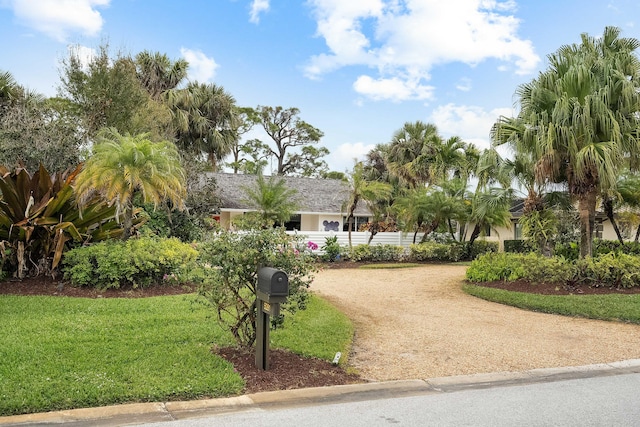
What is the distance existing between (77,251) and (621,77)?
41.1 ft

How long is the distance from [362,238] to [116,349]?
16295 mm

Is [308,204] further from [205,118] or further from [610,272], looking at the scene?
[610,272]

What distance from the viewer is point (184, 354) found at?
18.3 ft

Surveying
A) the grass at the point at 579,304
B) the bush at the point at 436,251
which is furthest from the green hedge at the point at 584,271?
the bush at the point at 436,251

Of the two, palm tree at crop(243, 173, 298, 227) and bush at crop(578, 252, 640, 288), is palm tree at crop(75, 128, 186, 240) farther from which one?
palm tree at crop(243, 173, 298, 227)

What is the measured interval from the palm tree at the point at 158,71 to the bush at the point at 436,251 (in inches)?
536

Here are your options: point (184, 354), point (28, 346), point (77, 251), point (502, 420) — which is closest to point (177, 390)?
point (184, 354)

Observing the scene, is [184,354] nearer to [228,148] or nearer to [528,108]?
[528,108]

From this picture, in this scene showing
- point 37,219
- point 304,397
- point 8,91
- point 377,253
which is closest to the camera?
point 304,397

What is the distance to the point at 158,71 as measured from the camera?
78.7 feet

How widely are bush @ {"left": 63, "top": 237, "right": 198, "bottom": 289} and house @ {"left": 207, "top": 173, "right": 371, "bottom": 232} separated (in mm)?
13831

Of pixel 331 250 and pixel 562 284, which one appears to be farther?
pixel 331 250

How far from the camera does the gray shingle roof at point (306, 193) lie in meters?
25.0

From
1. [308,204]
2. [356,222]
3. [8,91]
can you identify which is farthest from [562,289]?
[8,91]
